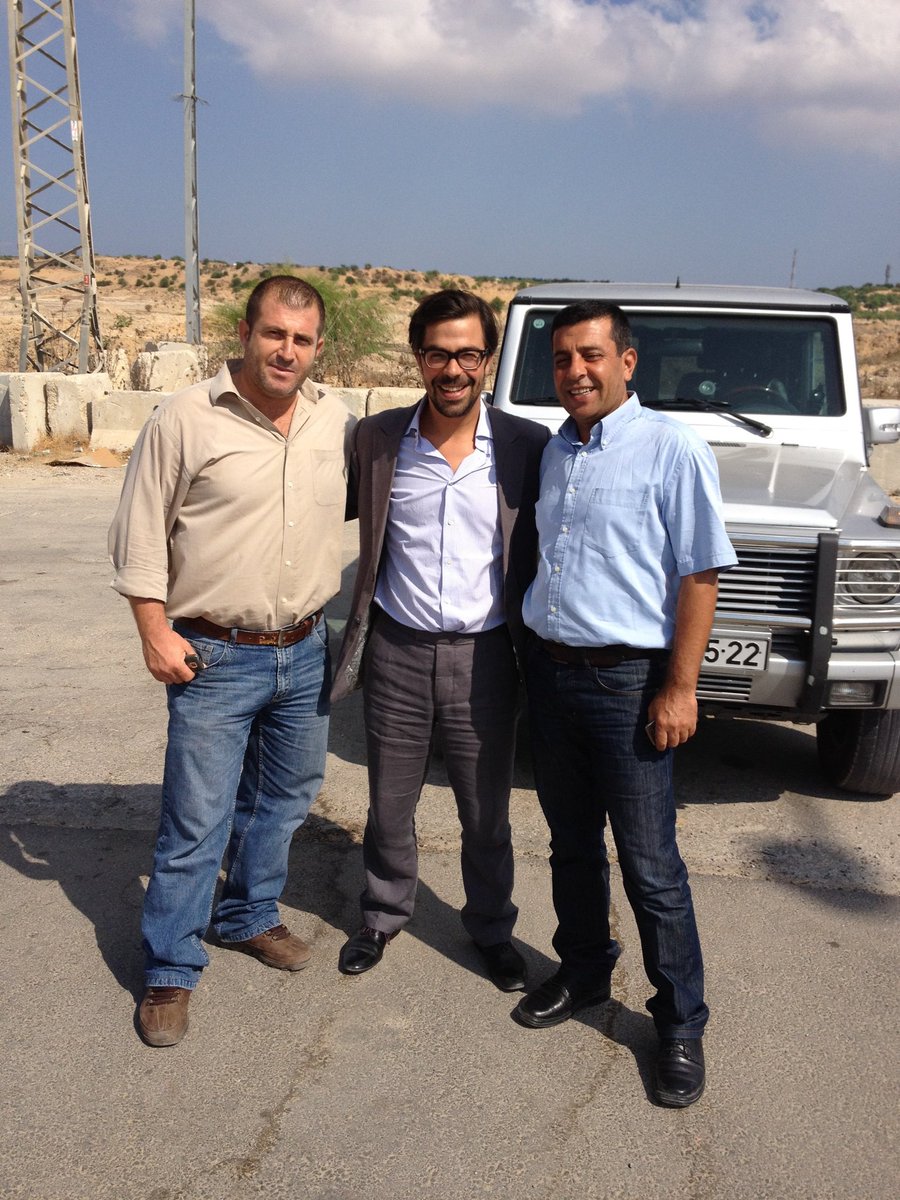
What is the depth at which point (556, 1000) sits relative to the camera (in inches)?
113

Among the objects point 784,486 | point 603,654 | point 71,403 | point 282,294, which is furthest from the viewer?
point 71,403

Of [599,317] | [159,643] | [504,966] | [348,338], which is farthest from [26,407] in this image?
[599,317]

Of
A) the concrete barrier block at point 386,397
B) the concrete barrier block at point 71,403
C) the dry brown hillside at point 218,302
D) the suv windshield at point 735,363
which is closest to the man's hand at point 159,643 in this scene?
the suv windshield at point 735,363

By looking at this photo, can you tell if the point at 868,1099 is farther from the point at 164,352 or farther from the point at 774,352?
the point at 164,352

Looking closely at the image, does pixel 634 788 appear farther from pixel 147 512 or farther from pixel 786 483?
pixel 786 483

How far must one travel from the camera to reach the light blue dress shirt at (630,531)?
249 cm

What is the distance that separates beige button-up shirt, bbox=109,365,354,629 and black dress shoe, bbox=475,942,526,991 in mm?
1138

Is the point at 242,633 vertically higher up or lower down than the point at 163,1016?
higher up

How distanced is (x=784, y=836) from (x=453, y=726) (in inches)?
67.2

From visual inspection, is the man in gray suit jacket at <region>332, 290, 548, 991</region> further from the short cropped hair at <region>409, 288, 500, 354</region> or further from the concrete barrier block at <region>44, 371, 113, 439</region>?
the concrete barrier block at <region>44, 371, 113, 439</region>

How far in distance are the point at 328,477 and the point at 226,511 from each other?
0.31 metres

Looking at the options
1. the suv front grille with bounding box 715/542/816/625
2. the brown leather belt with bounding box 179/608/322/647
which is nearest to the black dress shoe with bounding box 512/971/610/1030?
the brown leather belt with bounding box 179/608/322/647

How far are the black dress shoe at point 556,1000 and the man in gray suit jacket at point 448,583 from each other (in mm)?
135

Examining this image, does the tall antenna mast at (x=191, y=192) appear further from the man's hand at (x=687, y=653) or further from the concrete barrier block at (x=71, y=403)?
the man's hand at (x=687, y=653)
